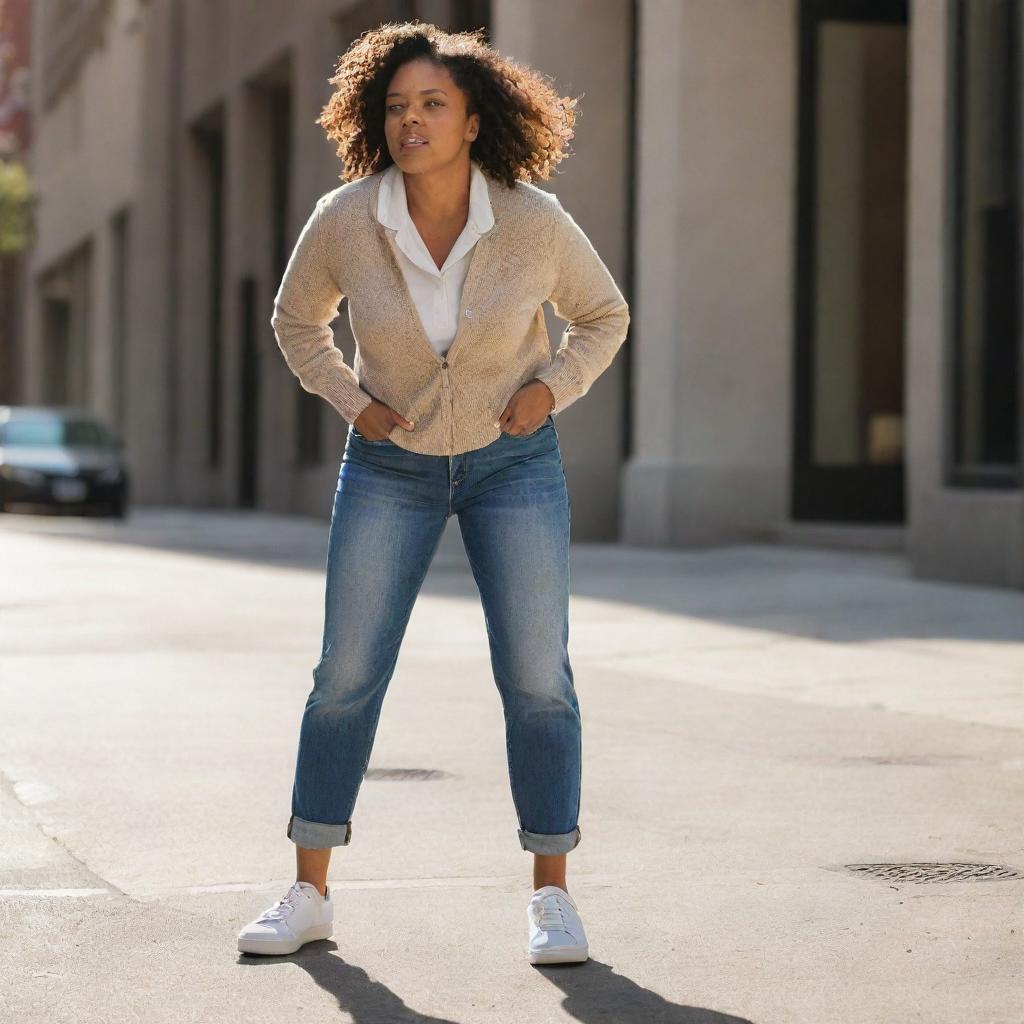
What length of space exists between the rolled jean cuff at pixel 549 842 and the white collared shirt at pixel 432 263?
107 cm

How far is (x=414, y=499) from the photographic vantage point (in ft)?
14.6

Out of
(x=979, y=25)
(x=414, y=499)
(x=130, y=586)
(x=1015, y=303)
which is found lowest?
(x=130, y=586)

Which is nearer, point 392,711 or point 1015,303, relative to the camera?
point 392,711

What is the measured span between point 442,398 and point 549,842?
3.24 feet

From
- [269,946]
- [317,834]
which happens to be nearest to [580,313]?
[317,834]

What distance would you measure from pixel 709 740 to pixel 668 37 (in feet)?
40.2

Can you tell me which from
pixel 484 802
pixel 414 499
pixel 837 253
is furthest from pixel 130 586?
pixel 414 499

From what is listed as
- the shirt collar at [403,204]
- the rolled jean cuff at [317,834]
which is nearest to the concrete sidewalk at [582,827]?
the rolled jean cuff at [317,834]

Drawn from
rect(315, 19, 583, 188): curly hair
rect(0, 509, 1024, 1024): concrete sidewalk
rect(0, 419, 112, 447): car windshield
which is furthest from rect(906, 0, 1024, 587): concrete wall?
rect(0, 419, 112, 447): car windshield

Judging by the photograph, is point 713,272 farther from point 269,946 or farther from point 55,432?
point 269,946

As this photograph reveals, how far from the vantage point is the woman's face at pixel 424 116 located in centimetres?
437

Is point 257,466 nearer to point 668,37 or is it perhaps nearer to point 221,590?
point 668,37

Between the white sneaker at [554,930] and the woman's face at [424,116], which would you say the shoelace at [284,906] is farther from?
the woman's face at [424,116]

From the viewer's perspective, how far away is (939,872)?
17.1ft
